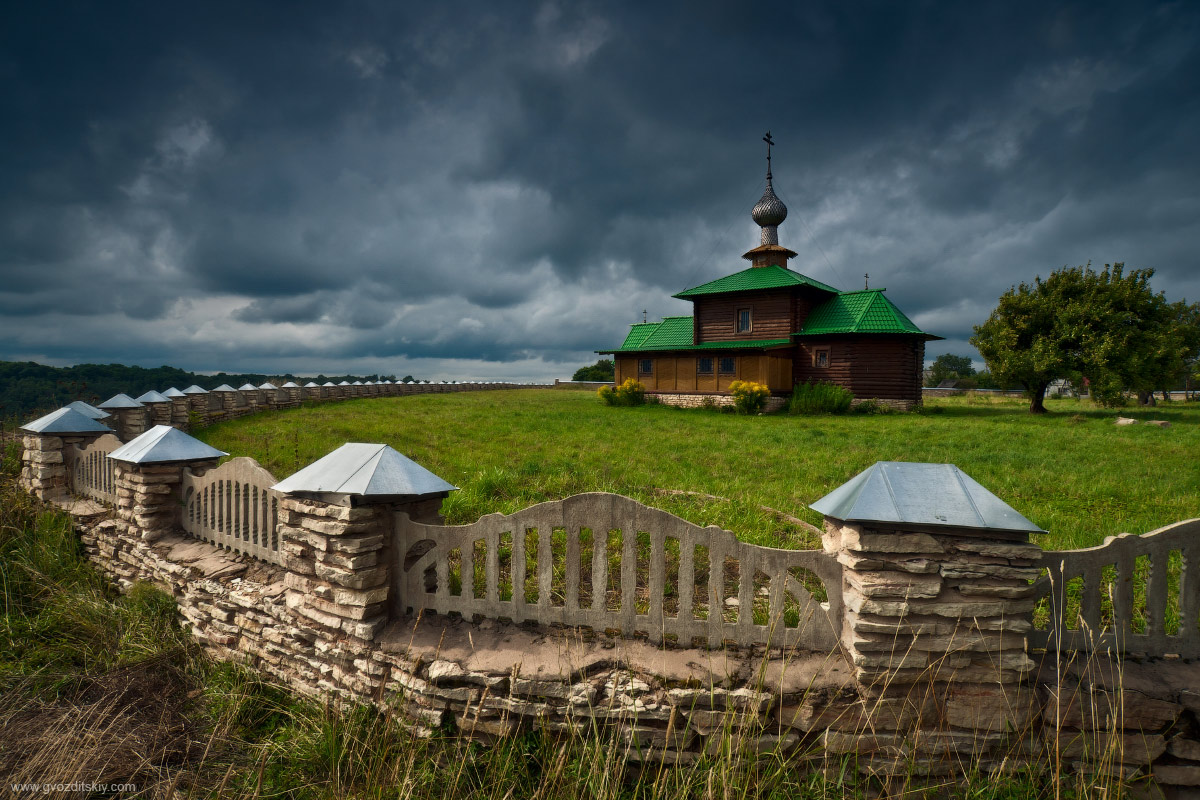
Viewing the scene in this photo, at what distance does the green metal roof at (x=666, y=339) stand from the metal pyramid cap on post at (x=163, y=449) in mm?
19531

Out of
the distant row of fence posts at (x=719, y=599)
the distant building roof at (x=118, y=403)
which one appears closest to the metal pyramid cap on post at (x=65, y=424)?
the distant building roof at (x=118, y=403)

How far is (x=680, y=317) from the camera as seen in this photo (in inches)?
1083

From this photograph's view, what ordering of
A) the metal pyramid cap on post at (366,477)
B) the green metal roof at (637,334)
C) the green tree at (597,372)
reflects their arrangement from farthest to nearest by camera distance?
the green tree at (597,372)
the green metal roof at (637,334)
the metal pyramid cap on post at (366,477)

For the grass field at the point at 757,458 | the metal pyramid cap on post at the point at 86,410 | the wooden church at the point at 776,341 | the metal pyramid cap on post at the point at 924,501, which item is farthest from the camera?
the wooden church at the point at 776,341

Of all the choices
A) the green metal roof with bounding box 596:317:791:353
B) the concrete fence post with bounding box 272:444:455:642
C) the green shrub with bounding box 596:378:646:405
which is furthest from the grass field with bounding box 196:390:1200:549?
the green metal roof with bounding box 596:317:791:353

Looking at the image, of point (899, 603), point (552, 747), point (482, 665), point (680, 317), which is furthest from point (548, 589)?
point (680, 317)

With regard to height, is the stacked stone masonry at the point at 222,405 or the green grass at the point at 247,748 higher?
the stacked stone masonry at the point at 222,405

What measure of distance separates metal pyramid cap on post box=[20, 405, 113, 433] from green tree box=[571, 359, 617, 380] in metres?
49.9

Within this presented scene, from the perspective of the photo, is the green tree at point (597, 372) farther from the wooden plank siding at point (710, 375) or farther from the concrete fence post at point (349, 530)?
the concrete fence post at point (349, 530)

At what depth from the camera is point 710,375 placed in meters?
23.3

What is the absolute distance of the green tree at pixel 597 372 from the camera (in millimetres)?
58500

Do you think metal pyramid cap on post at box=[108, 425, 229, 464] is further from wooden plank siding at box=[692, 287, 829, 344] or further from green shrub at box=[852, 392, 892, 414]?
wooden plank siding at box=[692, 287, 829, 344]

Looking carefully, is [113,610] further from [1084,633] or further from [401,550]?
[1084,633]

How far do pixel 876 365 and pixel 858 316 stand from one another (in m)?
2.31
